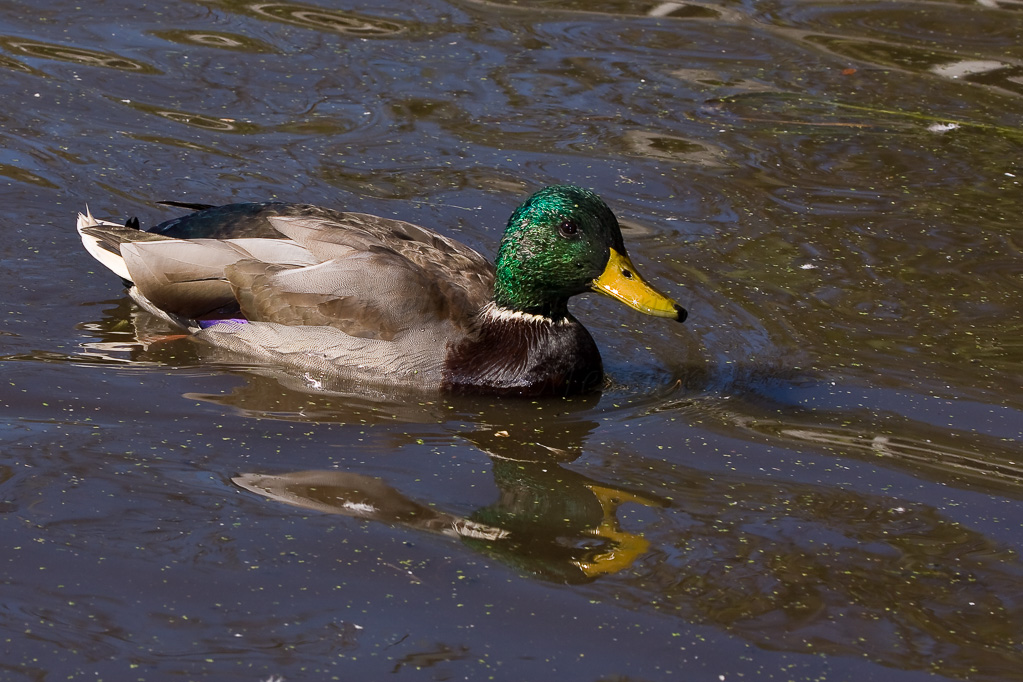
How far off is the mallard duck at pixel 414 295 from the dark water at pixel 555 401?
0.55ft

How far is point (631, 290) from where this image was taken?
19.9 ft

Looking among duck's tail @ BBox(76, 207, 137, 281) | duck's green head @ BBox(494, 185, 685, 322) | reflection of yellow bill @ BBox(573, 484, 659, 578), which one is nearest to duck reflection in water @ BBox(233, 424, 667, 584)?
reflection of yellow bill @ BBox(573, 484, 659, 578)

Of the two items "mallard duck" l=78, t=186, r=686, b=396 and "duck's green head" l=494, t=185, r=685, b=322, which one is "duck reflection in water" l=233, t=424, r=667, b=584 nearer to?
"mallard duck" l=78, t=186, r=686, b=396

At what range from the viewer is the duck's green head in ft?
19.9

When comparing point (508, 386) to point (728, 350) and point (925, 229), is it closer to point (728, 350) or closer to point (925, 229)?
point (728, 350)

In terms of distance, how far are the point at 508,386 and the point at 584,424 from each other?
40 centimetres

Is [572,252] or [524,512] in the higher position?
[572,252]

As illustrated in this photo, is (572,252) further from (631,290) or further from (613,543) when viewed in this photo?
(613,543)

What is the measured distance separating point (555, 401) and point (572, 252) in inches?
25.9

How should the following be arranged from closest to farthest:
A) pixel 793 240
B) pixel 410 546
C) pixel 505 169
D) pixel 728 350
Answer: pixel 410 546 → pixel 728 350 → pixel 793 240 → pixel 505 169

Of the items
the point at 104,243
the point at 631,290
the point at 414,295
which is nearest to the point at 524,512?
the point at 631,290

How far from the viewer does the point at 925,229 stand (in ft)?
26.7

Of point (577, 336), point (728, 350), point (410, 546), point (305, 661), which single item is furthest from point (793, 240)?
point (305, 661)

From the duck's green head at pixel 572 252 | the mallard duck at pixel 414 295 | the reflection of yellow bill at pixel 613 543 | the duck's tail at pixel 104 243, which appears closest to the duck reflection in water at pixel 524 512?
the reflection of yellow bill at pixel 613 543
